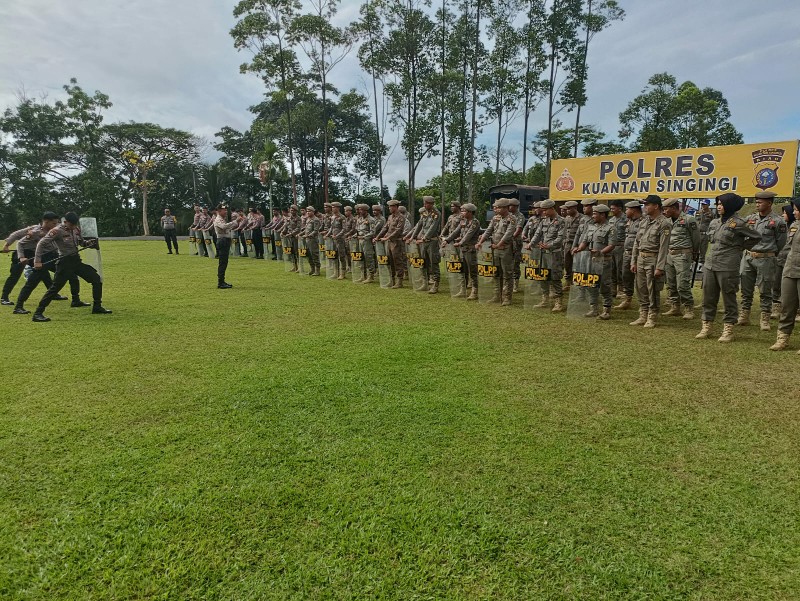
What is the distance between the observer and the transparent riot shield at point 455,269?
941 centimetres

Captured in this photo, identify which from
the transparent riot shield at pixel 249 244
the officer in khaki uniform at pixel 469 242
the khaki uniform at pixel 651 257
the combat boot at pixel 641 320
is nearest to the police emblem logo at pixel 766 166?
the khaki uniform at pixel 651 257

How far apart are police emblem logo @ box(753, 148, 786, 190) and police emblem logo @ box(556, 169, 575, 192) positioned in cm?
395

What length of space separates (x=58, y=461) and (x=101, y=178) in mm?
41643

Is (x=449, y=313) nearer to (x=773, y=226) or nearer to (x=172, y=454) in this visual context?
(x=773, y=226)

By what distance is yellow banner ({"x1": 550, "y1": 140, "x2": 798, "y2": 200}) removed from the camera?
9.59m

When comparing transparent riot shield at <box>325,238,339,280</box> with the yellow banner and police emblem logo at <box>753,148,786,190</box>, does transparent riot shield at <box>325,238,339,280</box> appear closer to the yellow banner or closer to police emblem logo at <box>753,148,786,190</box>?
the yellow banner

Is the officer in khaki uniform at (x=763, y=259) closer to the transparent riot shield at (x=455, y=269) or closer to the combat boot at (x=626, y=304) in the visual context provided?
the combat boot at (x=626, y=304)

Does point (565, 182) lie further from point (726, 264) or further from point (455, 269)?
point (726, 264)

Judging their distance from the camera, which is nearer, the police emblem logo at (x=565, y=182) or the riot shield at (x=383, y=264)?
the riot shield at (x=383, y=264)

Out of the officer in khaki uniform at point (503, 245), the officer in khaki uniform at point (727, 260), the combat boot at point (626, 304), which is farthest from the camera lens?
the officer in khaki uniform at point (503, 245)

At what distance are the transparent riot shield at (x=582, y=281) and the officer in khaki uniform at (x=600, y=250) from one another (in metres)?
0.05

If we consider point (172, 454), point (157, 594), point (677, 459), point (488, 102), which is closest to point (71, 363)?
point (172, 454)

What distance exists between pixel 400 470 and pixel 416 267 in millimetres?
7333

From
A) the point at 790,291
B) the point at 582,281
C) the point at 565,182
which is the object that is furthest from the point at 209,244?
the point at 790,291
